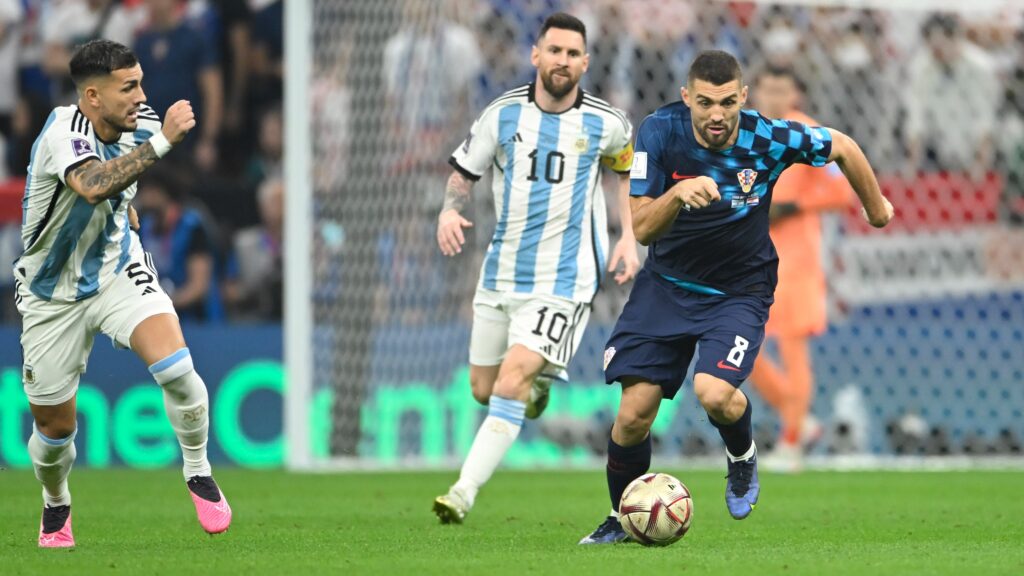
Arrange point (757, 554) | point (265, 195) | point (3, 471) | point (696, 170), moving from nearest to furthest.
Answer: point (757, 554)
point (696, 170)
point (3, 471)
point (265, 195)

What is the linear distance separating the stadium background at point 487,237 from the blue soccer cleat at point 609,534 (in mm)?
5098

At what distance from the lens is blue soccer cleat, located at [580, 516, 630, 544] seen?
22.6 feet

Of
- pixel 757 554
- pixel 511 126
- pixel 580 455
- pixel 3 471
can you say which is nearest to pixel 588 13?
pixel 580 455

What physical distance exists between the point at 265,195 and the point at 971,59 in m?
6.03

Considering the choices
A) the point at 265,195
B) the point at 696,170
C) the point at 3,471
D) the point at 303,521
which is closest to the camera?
the point at 696,170

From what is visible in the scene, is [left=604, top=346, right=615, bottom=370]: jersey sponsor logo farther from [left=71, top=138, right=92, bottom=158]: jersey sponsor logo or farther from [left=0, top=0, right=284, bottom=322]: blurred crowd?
[left=0, top=0, right=284, bottom=322]: blurred crowd

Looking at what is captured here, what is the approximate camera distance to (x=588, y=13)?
13.0m

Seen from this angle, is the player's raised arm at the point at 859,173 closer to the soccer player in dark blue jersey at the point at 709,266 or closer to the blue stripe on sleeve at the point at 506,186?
the soccer player in dark blue jersey at the point at 709,266

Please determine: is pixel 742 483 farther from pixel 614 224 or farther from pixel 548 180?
pixel 614 224

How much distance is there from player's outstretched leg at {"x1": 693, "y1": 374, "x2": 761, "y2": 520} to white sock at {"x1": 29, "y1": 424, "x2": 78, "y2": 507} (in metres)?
2.66

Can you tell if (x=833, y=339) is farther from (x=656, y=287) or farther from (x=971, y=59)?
(x=656, y=287)

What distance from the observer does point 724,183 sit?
6.77 m

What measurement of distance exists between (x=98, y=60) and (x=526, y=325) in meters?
2.56

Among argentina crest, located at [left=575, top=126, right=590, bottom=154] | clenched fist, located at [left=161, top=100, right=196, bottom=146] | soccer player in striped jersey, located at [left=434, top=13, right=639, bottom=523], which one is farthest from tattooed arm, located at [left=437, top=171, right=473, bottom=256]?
clenched fist, located at [left=161, top=100, right=196, bottom=146]
